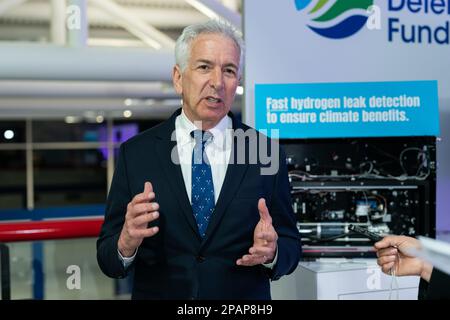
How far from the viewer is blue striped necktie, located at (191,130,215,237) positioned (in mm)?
1554

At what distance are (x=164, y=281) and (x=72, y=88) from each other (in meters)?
6.42

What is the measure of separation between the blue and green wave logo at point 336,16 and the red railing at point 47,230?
5.76 feet

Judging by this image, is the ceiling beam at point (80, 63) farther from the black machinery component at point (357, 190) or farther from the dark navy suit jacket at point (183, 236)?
the dark navy suit jacket at point (183, 236)

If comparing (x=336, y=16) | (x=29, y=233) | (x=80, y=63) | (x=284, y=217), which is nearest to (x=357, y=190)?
(x=336, y=16)

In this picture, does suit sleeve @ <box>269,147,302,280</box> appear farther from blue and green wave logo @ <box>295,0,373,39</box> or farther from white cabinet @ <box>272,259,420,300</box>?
blue and green wave logo @ <box>295,0,373,39</box>

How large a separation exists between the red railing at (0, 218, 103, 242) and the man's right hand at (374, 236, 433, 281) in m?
1.53

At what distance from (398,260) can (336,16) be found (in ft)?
6.36

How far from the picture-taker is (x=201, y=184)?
1573 millimetres

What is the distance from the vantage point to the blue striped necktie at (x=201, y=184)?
1554 mm

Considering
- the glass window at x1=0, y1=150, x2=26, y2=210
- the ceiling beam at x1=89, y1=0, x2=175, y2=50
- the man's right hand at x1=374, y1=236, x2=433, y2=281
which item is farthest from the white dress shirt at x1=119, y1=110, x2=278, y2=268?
the glass window at x1=0, y1=150, x2=26, y2=210

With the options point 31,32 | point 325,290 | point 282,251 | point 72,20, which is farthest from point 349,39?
point 31,32

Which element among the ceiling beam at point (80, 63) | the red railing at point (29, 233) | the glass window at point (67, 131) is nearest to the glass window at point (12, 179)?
the glass window at point (67, 131)

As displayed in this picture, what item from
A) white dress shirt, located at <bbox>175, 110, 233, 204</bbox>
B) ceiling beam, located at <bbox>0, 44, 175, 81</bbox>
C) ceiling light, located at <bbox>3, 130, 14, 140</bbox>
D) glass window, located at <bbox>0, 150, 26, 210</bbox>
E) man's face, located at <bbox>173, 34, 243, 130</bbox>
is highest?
ceiling light, located at <bbox>3, 130, 14, 140</bbox>
